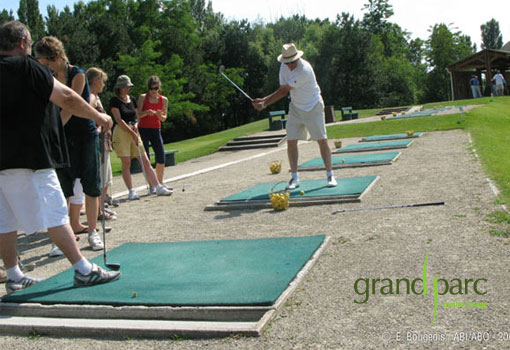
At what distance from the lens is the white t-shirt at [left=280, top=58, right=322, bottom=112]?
8.20 m

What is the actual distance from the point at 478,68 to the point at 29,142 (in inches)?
1797

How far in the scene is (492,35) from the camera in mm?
132875

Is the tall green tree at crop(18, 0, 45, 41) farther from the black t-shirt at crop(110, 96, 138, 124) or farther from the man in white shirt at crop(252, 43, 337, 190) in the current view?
the man in white shirt at crop(252, 43, 337, 190)

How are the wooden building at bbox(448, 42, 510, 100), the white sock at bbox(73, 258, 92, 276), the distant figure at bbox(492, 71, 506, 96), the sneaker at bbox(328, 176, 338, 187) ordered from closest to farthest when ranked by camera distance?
the white sock at bbox(73, 258, 92, 276)
the sneaker at bbox(328, 176, 338, 187)
the distant figure at bbox(492, 71, 506, 96)
the wooden building at bbox(448, 42, 510, 100)

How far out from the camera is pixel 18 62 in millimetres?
4004

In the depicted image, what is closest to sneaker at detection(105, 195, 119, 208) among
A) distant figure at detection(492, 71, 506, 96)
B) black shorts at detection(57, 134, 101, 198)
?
black shorts at detection(57, 134, 101, 198)

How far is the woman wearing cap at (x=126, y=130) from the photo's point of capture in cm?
888

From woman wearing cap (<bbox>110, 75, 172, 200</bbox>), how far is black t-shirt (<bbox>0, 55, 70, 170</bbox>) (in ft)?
15.4

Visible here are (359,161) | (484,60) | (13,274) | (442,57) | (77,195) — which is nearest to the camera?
(13,274)

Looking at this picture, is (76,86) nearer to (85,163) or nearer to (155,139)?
(85,163)

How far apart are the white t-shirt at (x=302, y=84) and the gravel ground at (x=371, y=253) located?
5.37ft

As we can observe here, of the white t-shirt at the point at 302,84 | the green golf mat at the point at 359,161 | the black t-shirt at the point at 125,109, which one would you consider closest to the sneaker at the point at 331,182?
the white t-shirt at the point at 302,84

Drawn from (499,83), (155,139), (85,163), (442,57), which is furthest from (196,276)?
(442,57)

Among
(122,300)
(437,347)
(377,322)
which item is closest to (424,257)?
(377,322)
